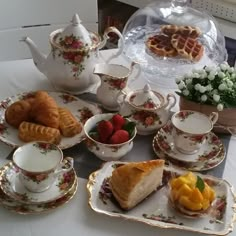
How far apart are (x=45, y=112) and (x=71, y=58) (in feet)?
Answer: 0.67

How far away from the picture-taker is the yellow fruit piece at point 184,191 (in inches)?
34.5

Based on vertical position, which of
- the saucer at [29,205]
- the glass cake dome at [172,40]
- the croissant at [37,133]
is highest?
the croissant at [37,133]

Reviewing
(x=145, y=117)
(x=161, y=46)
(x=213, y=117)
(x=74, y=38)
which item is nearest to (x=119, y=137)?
(x=145, y=117)

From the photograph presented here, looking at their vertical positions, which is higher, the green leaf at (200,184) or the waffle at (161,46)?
the green leaf at (200,184)

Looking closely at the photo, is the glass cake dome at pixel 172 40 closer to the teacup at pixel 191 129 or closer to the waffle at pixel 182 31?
the waffle at pixel 182 31

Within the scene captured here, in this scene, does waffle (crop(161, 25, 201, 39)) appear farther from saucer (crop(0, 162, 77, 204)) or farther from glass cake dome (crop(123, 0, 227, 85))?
saucer (crop(0, 162, 77, 204))

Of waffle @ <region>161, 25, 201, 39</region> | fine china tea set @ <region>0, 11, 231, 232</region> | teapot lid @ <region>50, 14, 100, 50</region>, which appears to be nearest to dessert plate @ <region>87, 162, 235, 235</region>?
fine china tea set @ <region>0, 11, 231, 232</region>

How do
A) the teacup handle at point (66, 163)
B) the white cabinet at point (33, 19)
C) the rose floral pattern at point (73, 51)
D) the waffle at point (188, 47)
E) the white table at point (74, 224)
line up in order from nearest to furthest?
the white table at point (74, 224) < the teacup handle at point (66, 163) < the rose floral pattern at point (73, 51) < the waffle at point (188, 47) < the white cabinet at point (33, 19)

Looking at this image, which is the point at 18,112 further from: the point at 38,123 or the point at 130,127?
the point at 130,127

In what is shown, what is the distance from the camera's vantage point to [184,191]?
88cm

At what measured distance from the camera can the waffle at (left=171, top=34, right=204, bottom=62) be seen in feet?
4.53

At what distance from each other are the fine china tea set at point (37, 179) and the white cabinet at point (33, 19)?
4.61 ft

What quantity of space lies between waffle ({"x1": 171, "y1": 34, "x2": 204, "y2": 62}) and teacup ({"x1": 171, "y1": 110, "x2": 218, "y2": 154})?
350 mm

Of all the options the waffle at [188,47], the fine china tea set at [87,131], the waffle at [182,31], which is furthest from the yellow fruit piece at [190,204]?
the waffle at [182,31]
